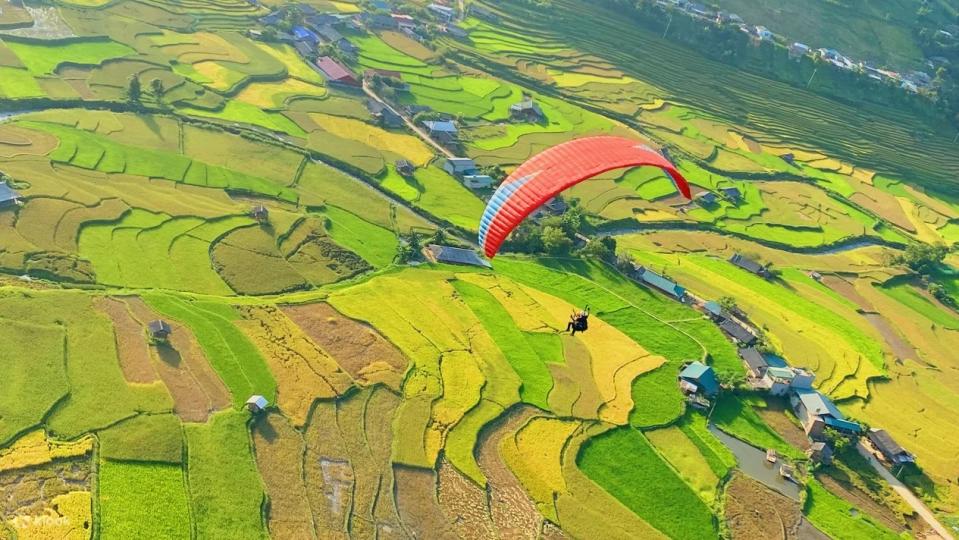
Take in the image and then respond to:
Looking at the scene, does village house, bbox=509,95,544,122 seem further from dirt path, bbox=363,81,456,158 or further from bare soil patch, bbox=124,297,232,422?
bare soil patch, bbox=124,297,232,422

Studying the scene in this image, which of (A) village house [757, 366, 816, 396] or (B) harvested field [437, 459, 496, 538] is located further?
(A) village house [757, 366, 816, 396]

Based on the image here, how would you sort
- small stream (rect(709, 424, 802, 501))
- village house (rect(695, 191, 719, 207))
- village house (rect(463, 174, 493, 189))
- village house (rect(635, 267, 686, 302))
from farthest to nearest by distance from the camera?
village house (rect(695, 191, 719, 207)) → village house (rect(463, 174, 493, 189)) → village house (rect(635, 267, 686, 302)) → small stream (rect(709, 424, 802, 501))

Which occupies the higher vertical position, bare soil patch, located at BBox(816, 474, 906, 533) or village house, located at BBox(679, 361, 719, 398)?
village house, located at BBox(679, 361, 719, 398)

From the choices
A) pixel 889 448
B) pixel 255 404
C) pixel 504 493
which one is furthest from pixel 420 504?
pixel 889 448

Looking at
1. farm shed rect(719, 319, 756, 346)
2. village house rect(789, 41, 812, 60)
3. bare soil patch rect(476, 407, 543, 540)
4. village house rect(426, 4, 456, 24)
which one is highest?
village house rect(789, 41, 812, 60)

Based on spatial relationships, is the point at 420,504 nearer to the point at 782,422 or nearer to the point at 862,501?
the point at 782,422

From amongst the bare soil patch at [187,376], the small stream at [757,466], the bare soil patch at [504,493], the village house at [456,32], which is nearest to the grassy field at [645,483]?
the bare soil patch at [504,493]

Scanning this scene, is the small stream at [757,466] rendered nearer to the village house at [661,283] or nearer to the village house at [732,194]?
the village house at [661,283]


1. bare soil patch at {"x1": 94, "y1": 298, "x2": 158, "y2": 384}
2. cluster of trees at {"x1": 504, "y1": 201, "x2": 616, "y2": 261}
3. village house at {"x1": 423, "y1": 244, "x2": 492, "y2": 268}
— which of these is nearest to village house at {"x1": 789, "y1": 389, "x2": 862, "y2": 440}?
cluster of trees at {"x1": 504, "y1": 201, "x2": 616, "y2": 261}

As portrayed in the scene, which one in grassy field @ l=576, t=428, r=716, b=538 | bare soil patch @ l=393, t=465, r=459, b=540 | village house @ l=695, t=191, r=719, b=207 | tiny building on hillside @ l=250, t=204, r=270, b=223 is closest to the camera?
bare soil patch @ l=393, t=465, r=459, b=540
